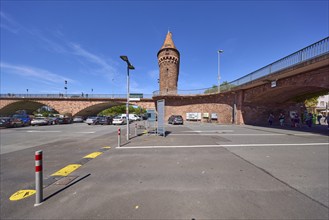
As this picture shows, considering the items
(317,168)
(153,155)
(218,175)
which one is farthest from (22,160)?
(317,168)

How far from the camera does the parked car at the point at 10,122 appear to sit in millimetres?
19422

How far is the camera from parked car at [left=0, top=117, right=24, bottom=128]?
63.7ft

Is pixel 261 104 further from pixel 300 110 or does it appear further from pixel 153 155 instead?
pixel 153 155

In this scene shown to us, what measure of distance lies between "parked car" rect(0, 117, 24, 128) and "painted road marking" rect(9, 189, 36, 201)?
24165 mm

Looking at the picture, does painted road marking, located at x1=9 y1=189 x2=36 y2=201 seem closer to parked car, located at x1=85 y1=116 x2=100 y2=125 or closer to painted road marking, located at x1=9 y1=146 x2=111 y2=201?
painted road marking, located at x1=9 y1=146 x2=111 y2=201

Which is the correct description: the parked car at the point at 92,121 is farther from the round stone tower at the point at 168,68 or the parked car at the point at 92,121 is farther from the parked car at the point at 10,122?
the round stone tower at the point at 168,68

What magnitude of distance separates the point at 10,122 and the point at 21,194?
24.7m

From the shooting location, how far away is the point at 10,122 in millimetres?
20109

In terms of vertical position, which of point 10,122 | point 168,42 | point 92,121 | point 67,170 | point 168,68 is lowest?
point 67,170

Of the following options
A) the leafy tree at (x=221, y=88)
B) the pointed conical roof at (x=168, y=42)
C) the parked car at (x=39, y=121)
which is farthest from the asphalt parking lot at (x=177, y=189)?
the pointed conical roof at (x=168, y=42)

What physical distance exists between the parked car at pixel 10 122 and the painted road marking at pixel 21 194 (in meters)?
24.2

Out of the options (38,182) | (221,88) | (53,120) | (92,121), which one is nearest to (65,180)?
(38,182)

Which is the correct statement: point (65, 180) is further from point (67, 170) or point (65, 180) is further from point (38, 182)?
point (38, 182)

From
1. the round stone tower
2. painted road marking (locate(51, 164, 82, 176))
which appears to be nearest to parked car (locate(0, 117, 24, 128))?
painted road marking (locate(51, 164, 82, 176))
